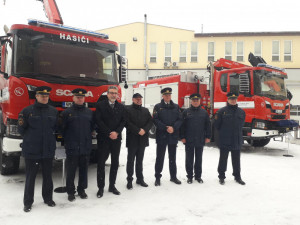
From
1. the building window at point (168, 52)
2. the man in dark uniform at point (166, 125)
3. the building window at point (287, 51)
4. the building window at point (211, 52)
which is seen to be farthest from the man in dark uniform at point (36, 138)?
the building window at point (287, 51)

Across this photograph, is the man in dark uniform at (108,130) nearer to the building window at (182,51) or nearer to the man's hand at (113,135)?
the man's hand at (113,135)

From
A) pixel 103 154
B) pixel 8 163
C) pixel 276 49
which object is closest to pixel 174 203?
pixel 103 154

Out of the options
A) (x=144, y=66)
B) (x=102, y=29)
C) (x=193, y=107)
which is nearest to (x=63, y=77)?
(x=193, y=107)

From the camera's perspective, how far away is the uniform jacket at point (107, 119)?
4406 millimetres

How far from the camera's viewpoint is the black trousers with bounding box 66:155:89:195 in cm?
429

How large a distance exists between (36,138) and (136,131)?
5.52 ft

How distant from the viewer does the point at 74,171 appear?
4.33 meters

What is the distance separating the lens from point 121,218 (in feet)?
12.0

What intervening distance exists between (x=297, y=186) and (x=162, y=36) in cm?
1846

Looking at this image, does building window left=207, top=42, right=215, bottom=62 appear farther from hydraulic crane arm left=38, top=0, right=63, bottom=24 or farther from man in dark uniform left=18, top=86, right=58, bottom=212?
man in dark uniform left=18, top=86, right=58, bottom=212

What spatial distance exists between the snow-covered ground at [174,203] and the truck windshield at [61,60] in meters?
2.10

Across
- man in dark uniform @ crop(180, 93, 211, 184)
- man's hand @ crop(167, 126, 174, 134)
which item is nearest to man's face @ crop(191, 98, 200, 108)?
man in dark uniform @ crop(180, 93, 211, 184)

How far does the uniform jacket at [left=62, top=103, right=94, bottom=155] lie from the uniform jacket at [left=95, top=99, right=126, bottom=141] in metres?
0.22

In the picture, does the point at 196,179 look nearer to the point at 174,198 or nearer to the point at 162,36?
the point at 174,198
